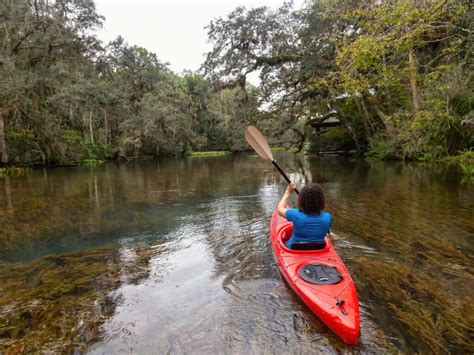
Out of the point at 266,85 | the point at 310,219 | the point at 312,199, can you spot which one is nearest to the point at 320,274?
the point at 310,219

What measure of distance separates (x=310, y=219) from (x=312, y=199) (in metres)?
0.22

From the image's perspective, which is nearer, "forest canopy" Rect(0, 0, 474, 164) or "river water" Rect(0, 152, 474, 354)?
"river water" Rect(0, 152, 474, 354)

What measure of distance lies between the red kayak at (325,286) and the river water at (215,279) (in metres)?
0.15

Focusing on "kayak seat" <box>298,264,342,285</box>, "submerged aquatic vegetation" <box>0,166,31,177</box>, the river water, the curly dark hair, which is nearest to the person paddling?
the curly dark hair

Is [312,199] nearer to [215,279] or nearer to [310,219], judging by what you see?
[310,219]

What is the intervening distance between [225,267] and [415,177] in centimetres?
985

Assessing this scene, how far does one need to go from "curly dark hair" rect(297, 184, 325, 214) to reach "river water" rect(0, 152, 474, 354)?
2.98ft

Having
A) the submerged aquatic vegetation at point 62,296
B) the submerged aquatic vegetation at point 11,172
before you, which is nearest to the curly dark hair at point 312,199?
the submerged aquatic vegetation at point 62,296

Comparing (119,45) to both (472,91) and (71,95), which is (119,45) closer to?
(71,95)

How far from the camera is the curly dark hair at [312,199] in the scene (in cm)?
354

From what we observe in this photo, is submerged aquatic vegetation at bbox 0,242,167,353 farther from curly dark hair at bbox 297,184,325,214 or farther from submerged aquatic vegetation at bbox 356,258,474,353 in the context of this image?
submerged aquatic vegetation at bbox 356,258,474,353

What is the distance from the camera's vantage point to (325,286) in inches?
121

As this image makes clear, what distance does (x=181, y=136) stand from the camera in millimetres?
38406

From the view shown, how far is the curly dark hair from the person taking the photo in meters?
3.54
